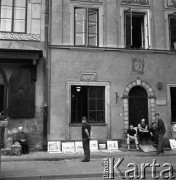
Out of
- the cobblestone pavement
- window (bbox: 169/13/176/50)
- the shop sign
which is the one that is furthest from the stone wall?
window (bbox: 169/13/176/50)

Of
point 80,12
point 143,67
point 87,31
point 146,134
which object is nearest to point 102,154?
point 146,134

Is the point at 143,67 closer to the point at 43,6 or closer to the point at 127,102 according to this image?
the point at 127,102

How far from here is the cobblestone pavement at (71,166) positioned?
358 inches

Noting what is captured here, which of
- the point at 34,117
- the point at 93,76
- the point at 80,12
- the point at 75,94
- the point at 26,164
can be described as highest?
the point at 80,12


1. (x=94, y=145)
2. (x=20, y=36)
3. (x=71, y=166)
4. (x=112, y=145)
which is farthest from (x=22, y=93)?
(x=112, y=145)

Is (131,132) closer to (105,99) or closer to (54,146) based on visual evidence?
(105,99)

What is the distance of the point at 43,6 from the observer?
15.2m

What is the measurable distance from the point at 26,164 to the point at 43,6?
27.7 ft

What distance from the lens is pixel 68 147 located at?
1420 cm

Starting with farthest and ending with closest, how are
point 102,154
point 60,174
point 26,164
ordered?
point 102,154
point 26,164
point 60,174

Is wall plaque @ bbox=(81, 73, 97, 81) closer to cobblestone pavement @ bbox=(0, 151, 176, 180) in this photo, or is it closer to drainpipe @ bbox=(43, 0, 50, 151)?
drainpipe @ bbox=(43, 0, 50, 151)

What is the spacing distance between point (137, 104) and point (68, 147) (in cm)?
453

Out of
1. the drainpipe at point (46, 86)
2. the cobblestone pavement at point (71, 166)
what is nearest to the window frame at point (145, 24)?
the drainpipe at point (46, 86)

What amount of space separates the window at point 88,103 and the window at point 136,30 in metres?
3.26
